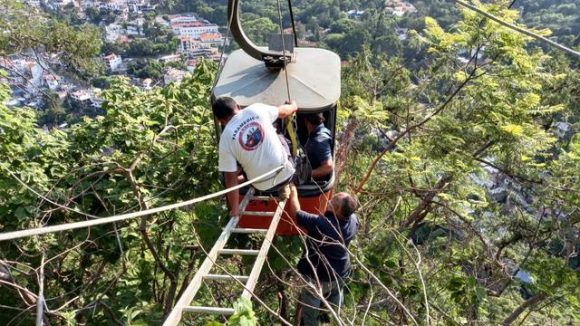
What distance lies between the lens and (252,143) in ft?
12.4

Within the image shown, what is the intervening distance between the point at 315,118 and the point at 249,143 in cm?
99

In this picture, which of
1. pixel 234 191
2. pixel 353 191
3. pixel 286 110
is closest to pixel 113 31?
pixel 353 191

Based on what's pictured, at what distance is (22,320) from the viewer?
459cm

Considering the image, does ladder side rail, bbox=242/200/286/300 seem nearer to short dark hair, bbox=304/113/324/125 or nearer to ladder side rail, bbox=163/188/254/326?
ladder side rail, bbox=163/188/254/326

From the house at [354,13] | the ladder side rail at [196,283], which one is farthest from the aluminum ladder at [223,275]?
the house at [354,13]

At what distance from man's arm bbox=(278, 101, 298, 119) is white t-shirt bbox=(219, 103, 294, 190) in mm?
53

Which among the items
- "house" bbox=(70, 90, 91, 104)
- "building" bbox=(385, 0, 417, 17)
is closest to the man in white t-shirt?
"house" bbox=(70, 90, 91, 104)

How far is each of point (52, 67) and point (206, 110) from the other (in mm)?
6637

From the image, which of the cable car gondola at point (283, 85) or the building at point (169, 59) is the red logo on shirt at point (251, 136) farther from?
the building at point (169, 59)

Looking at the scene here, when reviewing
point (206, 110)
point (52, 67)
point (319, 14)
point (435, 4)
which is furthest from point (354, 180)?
point (319, 14)

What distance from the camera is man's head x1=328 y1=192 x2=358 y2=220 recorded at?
3943 mm

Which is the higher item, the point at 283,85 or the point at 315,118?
the point at 283,85

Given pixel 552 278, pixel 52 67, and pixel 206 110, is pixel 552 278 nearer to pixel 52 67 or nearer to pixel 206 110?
pixel 206 110

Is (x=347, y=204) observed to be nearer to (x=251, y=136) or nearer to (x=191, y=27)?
(x=251, y=136)
